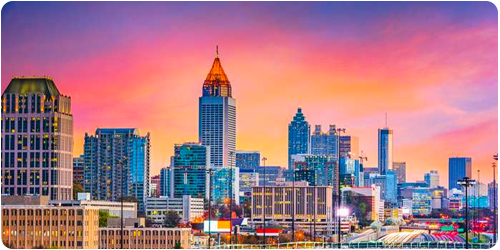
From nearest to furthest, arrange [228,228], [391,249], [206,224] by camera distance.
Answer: [391,249]
[228,228]
[206,224]

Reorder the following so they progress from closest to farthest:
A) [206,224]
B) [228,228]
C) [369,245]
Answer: [369,245], [228,228], [206,224]

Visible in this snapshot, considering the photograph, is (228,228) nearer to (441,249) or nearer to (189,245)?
(189,245)

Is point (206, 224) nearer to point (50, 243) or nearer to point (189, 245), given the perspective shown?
point (189, 245)

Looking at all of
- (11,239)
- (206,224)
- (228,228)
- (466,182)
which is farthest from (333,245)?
(11,239)

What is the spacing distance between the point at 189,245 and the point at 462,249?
83458 millimetres

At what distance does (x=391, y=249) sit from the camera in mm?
118562

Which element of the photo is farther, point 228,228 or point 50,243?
point 50,243

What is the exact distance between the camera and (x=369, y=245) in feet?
446

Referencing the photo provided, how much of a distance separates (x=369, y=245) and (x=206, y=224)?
215ft

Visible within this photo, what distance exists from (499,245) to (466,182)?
692cm

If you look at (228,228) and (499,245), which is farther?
(228,228)

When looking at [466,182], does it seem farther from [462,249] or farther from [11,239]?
[11,239]

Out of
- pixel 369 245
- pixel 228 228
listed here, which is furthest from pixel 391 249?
pixel 228 228

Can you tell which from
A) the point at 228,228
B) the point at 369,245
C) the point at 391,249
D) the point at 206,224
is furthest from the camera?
the point at 206,224
